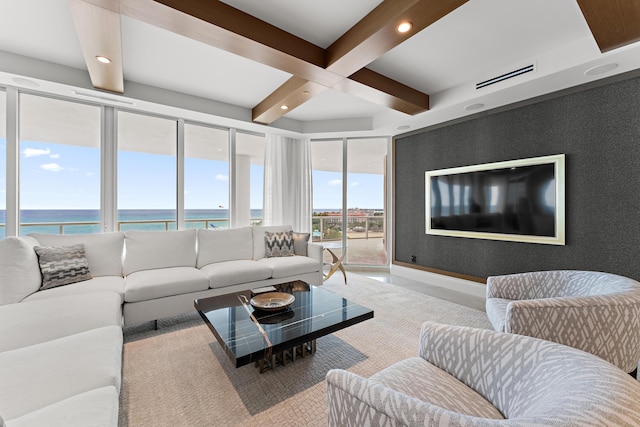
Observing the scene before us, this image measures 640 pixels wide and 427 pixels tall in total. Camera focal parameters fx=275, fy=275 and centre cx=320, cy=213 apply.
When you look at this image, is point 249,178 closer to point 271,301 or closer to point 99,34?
point 99,34

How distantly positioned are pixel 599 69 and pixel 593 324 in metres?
2.48

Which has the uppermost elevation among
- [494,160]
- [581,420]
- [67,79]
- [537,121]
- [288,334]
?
[67,79]

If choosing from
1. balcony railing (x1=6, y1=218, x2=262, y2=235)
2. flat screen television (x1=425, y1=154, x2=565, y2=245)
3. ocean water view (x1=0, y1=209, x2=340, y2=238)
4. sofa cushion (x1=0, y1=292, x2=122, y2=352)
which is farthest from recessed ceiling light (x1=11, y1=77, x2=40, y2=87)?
flat screen television (x1=425, y1=154, x2=565, y2=245)

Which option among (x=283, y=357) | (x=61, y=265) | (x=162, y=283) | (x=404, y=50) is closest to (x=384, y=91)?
(x=404, y=50)

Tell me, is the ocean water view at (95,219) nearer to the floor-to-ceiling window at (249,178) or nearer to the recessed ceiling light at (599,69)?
the floor-to-ceiling window at (249,178)

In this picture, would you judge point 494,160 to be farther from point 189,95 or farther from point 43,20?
point 43,20

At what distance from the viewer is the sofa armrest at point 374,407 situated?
695mm

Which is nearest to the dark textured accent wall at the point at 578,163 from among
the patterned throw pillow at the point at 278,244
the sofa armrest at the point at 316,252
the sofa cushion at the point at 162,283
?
the sofa armrest at the point at 316,252

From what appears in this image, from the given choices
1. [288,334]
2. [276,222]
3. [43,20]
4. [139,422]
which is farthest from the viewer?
[276,222]

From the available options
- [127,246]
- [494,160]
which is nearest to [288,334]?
[127,246]

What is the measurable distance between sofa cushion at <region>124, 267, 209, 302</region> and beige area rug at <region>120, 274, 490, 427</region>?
1.17 ft

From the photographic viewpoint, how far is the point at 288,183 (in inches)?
213

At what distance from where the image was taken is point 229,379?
1.91 meters

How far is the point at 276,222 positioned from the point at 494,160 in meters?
Answer: 3.63
